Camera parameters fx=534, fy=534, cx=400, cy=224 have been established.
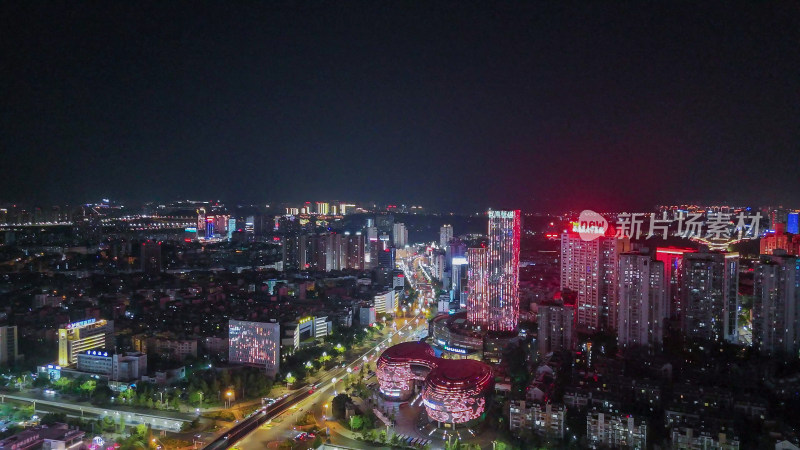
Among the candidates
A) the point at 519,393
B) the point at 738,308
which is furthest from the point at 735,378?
the point at 519,393

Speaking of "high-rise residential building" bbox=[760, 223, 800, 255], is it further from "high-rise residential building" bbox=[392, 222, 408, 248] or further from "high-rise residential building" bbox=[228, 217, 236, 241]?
"high-rise residential building" bbox=[228, 217, 236, 241]

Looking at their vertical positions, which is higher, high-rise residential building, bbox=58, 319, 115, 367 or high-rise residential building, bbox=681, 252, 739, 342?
high-rise residential building, bbox=681, 252, 739, 342

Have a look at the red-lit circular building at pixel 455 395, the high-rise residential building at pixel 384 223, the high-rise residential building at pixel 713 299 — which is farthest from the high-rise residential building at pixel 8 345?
the high-rise residential building at pixel 384 223

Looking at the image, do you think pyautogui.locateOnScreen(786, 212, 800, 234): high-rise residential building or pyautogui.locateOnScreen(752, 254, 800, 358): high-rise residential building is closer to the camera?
pyautogui.locateOnScreen(752, 254, 800, 358): high-rise residential building

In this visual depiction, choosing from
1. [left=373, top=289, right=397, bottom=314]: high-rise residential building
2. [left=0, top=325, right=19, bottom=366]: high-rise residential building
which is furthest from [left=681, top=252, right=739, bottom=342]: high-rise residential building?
[left=0, top=325, right=19, bottom=366]: high-rise residential building

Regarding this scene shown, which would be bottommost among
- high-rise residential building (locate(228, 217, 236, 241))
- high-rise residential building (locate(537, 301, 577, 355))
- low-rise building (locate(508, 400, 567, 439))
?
low-rise building (locate(508, 400, 567, 439))

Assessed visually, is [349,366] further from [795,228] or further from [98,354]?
[795,228]

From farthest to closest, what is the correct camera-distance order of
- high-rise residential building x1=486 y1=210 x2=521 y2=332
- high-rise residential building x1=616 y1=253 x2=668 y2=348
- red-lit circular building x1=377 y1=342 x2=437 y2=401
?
high-rise residential building x1=486 y1=210 x2=521 y2=332, high-rise residential building x1=616 y1=253 x2=668 y2=348, red-lit circular building x1=377 y1=342 x2=437 y2=401

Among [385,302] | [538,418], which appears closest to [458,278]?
[385,302]
